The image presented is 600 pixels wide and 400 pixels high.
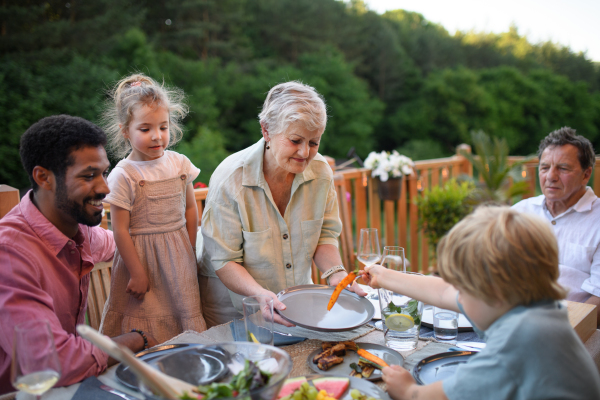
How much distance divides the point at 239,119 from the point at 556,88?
55.8 feet

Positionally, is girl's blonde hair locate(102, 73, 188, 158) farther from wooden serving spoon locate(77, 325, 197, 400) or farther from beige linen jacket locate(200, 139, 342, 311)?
wooden serving spoon locate(77, 325, 197, 400)

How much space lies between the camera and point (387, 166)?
4.73 meters

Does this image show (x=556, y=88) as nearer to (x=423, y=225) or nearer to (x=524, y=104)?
(x=524, y=104)

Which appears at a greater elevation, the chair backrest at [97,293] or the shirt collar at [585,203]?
the shirt collar at [585,203]

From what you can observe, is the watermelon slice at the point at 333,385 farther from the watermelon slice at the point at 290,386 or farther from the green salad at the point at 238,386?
the green salad at the point at 238,386

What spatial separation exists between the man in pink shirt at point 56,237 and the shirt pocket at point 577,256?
223 cm

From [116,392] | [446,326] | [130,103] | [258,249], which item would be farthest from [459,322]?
[130,103]

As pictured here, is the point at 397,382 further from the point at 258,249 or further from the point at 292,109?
the point at 292,109

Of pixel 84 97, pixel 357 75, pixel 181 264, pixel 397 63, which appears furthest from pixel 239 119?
pixel 181 264

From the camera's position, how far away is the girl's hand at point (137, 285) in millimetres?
2135

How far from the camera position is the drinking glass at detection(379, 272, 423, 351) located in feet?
4.79

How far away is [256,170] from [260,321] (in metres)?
0.85

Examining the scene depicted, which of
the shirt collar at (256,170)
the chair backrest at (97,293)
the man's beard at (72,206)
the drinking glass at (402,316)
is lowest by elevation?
the chair backrest at (97,293)

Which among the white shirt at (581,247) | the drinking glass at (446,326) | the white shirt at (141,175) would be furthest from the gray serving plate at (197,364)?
the white shirt at (581,247)
